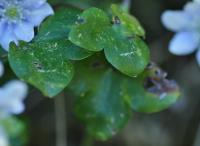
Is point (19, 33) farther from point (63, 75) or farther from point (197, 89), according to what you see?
point (197, 89)

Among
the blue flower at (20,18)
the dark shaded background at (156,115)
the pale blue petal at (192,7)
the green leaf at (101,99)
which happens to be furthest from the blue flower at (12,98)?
the dark shaded background at (156,115)

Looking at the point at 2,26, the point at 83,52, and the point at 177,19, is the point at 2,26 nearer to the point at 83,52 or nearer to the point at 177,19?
the point at 83,52

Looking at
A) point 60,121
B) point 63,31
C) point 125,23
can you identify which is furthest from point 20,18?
point 60,121

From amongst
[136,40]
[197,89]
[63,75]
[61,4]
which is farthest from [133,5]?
[63,75]

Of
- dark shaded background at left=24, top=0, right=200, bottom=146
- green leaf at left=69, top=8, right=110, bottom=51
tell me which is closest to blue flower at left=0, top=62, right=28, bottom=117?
green leaf at left=69, top=8, right=110, bottom=51

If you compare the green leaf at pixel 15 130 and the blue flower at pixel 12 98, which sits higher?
the blue flower at pixel 12 98

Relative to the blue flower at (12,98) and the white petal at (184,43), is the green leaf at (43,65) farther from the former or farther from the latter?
the white petal at (184,43)

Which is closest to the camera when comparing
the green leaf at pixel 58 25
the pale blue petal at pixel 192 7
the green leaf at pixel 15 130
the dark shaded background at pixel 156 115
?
the green leaf at pixel 58 25

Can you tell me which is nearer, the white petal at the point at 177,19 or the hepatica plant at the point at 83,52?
the hepatica plant at the point at 83,52
